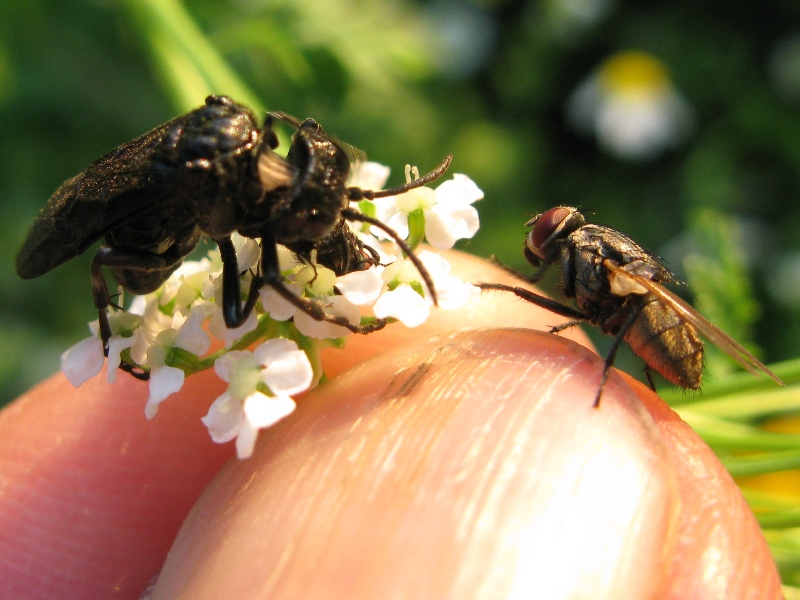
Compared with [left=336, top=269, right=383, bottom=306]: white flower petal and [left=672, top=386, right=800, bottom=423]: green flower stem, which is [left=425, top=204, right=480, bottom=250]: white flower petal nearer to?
[left=336, top=269, right=383, bottom=306]: white flower petal

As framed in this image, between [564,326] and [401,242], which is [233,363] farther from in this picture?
[564,326]

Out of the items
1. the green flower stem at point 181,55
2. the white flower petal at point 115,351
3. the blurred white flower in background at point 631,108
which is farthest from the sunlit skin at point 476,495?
the blurred white flower in background at point 631,108

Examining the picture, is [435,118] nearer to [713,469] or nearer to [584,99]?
[584,99]

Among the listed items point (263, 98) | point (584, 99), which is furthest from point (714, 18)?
point (263, 98)

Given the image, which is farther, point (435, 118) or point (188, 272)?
point (435, 118)

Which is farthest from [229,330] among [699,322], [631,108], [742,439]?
[631,108]

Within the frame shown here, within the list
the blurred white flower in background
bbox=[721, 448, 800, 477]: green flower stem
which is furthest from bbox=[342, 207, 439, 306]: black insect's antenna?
the blurred white flower in background

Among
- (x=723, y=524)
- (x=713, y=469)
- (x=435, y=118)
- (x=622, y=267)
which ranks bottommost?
(x=723, y=524)

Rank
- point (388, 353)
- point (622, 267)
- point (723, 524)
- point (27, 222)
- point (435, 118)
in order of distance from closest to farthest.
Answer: point (723, 524) → point (388, 353) → point (622, 267) → point (27, 222) → point (435, 118)
